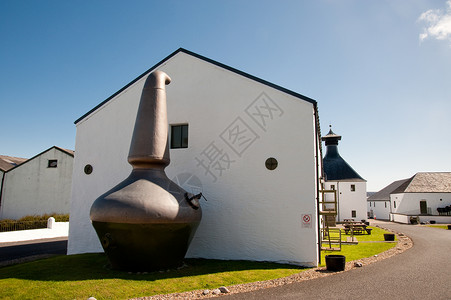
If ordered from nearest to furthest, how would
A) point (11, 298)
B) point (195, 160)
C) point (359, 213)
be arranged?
point (11, 298) < point (195, 160) < point (359, 213)

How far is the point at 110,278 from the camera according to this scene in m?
8.52

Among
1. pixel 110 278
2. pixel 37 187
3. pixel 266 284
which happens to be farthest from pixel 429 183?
pixel 37 187

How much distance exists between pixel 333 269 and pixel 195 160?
21.7 feet

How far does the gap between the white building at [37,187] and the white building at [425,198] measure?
41.3 metres

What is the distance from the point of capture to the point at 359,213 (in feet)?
132

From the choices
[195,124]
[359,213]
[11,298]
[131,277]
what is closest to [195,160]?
[195,124]

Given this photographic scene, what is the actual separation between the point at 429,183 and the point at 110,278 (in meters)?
48.3

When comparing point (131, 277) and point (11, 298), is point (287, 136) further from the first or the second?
point (11, 298)

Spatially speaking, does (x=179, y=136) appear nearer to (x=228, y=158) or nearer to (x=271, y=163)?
(x=228, y=158)

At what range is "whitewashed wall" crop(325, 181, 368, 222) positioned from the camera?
40219mm

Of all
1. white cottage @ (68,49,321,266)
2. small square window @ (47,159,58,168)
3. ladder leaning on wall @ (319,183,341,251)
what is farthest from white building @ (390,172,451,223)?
small square window @ (47,159,58,168)

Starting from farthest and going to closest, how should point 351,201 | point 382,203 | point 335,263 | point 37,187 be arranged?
point 382,203, point 351,201, point 37,187, point 335,263

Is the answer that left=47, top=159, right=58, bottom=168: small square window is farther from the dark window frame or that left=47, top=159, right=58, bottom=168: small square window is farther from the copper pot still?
the copper pot still

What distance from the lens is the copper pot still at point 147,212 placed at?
28.7 ft
